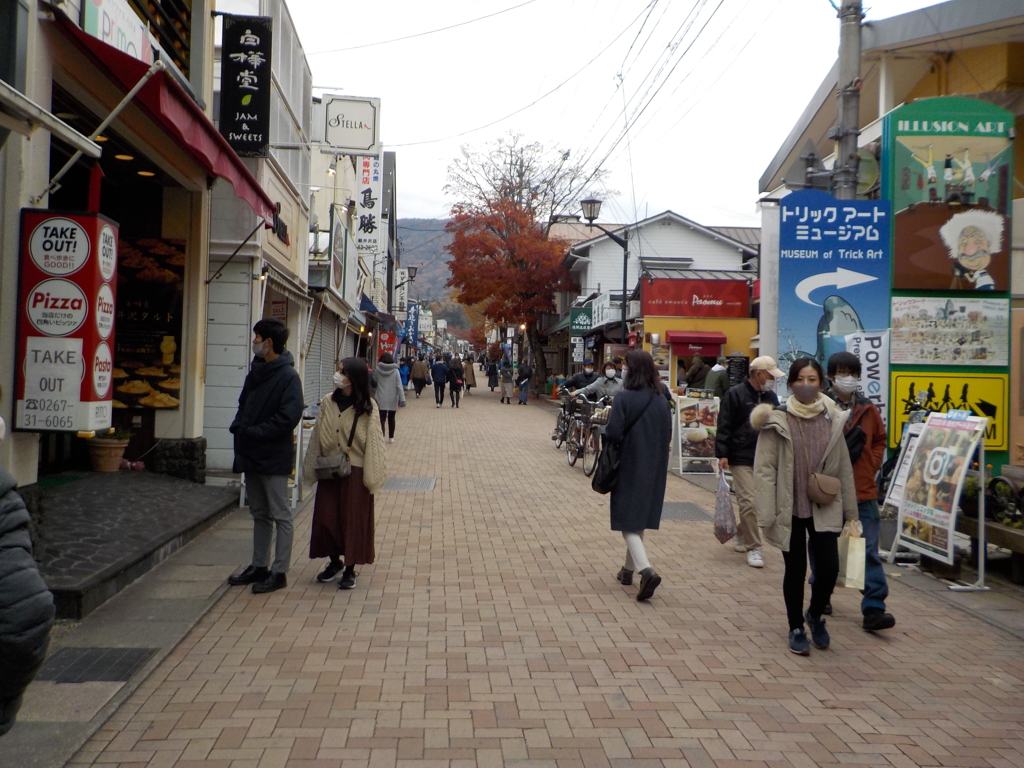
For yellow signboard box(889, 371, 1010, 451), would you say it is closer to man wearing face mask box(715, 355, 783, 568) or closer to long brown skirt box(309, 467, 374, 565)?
man wearing face mask box(715, 355, 783, 568)

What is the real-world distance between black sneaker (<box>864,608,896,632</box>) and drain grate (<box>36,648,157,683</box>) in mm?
4394

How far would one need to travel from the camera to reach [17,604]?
2.31 metres

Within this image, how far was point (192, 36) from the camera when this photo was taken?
9594 mm

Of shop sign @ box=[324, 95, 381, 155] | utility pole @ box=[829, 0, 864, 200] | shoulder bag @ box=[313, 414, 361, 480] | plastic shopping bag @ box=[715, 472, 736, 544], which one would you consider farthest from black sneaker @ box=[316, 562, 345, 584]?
shop sign @ box=[324, 95, 381, 155]

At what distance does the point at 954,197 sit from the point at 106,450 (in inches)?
364

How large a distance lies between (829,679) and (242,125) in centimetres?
870

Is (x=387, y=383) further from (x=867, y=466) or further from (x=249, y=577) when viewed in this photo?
(x=867, y=466)

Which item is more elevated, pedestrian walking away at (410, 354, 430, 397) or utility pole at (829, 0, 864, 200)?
utility pole at (829, 0, 864, 200)

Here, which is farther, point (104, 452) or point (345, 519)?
point (104, 452)

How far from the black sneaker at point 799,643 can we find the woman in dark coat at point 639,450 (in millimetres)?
1352

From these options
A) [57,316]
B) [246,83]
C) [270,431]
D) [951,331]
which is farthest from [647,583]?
[246,83]

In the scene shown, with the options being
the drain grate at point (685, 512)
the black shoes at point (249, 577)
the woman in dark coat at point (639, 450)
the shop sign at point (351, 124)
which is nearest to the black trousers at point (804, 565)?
the woman in dark coat at point (639, 450)

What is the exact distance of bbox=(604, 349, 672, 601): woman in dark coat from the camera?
638 cm

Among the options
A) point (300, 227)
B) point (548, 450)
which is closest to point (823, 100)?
point (548, 450)
